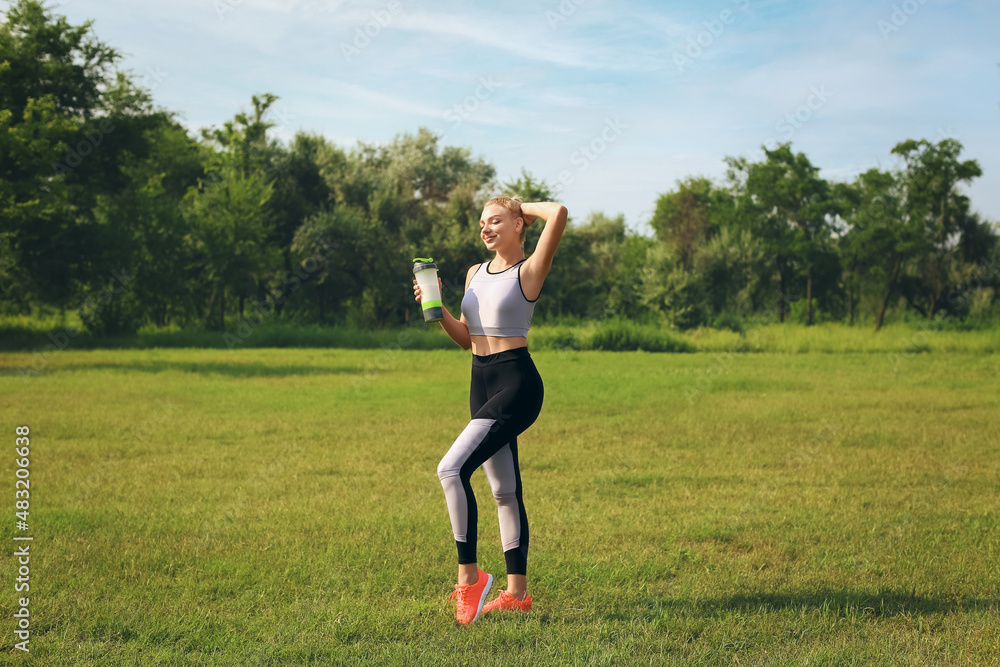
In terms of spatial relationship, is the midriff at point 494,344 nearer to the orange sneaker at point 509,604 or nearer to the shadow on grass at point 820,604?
the orange sneaker at point 509,604

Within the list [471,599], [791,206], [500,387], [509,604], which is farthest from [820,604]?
[791,206]

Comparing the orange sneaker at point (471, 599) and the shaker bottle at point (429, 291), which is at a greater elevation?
the shaker bottle at point (429, 291)

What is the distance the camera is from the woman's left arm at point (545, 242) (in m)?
4.44

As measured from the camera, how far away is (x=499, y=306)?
4570mm

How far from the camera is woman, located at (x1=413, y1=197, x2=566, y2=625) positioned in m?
4.54

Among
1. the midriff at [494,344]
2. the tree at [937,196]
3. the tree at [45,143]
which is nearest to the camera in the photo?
the midriff at [494,344]

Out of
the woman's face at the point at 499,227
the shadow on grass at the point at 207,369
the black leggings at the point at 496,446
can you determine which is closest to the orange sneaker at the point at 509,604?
the black leggings at the point at 496,446

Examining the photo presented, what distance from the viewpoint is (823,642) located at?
4.45 m

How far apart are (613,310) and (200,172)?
77.9ft

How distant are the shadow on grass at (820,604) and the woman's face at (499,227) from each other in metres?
2.33

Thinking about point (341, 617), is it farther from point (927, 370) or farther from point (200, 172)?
point (200, 172)

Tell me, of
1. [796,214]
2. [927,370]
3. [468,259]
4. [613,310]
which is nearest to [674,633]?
[927,370]

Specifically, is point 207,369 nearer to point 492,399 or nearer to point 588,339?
point 588,339

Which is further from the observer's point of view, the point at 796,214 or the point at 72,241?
the point at 796,214
